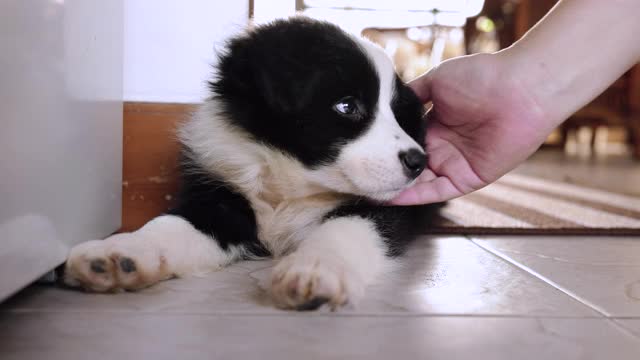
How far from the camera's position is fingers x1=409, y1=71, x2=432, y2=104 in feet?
5.03

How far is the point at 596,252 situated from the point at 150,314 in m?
1.06

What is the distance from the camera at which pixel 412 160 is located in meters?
1.24

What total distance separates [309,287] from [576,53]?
784mm

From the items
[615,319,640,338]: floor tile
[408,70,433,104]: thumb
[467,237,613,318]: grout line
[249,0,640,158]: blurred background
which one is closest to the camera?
[615,319,640,338]: floor tile

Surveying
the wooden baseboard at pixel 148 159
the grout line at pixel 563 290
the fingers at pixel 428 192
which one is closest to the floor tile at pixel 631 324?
the grout line at pixel 563 290

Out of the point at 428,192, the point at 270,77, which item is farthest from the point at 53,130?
the point at 428,192

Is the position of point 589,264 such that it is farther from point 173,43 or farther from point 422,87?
point 173,43

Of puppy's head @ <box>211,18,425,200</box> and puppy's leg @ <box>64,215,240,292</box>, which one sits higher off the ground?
puppy's head @ <box>211,18,425,200</box>

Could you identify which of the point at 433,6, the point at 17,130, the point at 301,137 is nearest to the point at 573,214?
the point at 301,137

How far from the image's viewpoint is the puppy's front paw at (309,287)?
0.91 m

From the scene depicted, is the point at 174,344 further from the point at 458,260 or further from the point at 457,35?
the point at 457,35

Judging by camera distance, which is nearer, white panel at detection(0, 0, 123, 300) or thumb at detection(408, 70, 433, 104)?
white panel at detection(0, 0, 123, 300)

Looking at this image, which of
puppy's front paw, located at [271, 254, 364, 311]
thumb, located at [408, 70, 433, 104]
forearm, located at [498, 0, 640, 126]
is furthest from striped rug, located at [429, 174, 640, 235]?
puppy's front paw, located at [271, 254, 364, 311]

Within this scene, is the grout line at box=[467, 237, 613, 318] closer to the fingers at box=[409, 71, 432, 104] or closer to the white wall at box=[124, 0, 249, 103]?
the fingers at box=[409, 71, 432, 104]
